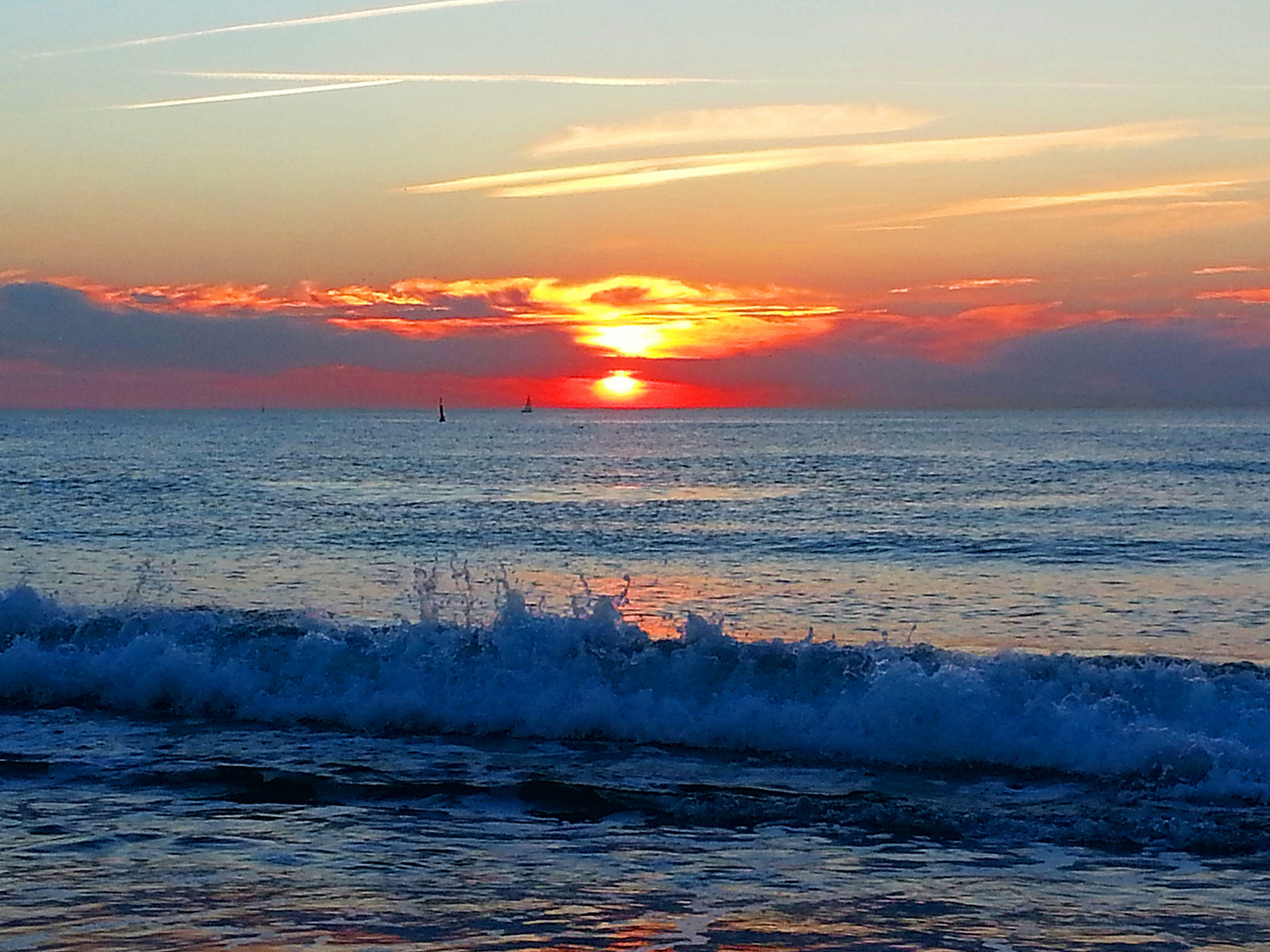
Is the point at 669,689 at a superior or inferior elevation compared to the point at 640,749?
superior

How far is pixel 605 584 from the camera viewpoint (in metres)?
27.3

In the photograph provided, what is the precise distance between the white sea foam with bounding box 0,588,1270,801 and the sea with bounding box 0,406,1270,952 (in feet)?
0.15

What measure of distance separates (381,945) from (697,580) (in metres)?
19.9

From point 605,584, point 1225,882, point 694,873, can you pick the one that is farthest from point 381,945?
point 605,584

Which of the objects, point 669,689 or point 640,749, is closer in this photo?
point 640,749

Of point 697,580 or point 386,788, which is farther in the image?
point 697,580

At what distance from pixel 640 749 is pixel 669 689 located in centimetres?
172

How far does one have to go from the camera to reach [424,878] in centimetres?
917

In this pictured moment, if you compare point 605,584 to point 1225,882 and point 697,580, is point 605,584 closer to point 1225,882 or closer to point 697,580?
point 697,580

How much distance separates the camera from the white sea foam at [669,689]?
13438 mm

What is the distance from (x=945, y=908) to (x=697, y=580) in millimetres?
19013

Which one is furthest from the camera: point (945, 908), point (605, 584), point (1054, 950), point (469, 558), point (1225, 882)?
point (469, 558)

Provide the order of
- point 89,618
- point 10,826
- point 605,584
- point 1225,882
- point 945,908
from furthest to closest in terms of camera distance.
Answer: point 605,584, point 89,618, point 10,826, point 1225,882, point 945,908

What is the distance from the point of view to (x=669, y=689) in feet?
51.3
